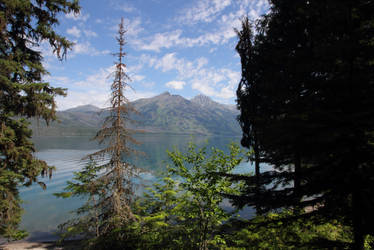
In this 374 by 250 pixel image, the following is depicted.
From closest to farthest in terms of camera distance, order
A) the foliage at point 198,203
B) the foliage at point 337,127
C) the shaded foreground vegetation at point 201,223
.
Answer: the foliage at point 337,127 < the shaded foreground vegetation at point 201,223 < the foliage at point 198,203

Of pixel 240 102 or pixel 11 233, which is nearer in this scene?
pixel 11 233

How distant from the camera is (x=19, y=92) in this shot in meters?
7.70

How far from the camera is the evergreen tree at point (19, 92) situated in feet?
24.2

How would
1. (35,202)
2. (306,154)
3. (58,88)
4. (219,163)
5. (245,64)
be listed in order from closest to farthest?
(306,154) → (219,163) → (58,88) → (245,64) → (35,202)

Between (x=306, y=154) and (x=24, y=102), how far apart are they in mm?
10223

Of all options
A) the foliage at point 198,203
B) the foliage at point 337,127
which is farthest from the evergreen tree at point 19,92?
the foliage at point 337,127

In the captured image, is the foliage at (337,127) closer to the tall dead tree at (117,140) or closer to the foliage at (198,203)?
the foliage at (198,203)

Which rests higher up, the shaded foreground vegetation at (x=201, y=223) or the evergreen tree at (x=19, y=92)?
the evergreen tree at (x=19, y=92)

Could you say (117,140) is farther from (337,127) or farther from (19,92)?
(337,127)

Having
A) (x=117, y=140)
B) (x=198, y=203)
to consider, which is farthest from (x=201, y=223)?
(x=117, y=140)

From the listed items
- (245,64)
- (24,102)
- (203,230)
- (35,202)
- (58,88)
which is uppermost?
(245,64)

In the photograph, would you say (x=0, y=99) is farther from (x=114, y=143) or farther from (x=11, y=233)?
(x=11, y=233)

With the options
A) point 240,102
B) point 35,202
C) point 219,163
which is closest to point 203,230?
point 219,163

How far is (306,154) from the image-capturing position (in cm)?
293
